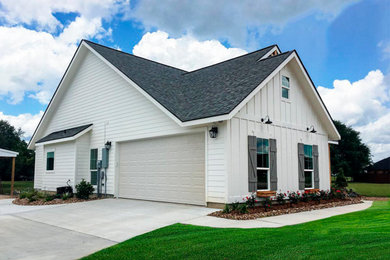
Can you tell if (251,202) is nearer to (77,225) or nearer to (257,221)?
(257,221)

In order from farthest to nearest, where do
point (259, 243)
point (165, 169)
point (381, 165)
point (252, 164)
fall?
point (381, 165)
point (165, 169)
point (252, 164)
point (259, 243)

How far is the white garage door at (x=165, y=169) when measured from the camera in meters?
10.8

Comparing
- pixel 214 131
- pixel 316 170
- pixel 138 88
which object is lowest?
pixel 316 170

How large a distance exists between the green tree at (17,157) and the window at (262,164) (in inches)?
1053

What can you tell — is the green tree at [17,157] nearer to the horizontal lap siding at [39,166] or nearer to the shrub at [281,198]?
the horizontal lap siding at [39,166]

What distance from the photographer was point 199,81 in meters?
14.3

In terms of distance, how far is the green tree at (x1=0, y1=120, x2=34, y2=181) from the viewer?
121 feet

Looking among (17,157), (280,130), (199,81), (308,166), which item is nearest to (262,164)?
(280,130)

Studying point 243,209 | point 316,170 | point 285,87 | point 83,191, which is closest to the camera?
point 243,209

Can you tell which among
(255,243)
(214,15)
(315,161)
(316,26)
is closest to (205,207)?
(255,243)

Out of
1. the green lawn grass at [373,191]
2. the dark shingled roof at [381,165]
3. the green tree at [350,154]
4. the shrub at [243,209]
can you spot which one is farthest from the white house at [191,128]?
the green tree at [350,154]

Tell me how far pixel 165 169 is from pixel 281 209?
4234 mm

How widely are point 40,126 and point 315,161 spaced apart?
1500cm

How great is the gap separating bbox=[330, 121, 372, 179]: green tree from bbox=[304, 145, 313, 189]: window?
40615mm
